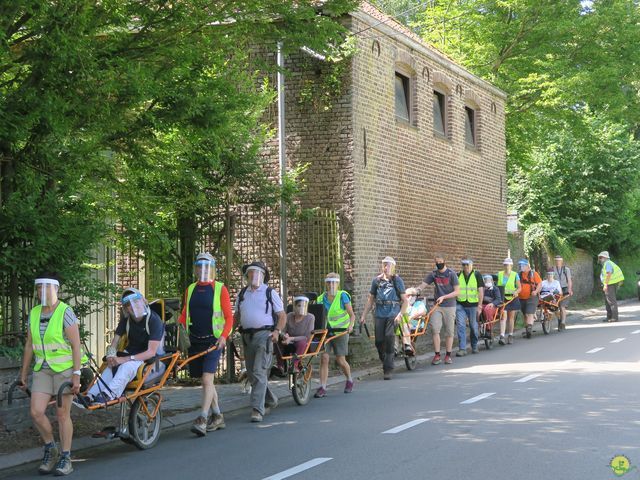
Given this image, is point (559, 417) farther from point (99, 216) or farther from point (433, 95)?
point (433, 95)

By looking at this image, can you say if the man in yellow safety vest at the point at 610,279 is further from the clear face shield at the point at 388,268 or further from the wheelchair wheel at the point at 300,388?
the wheelchair wheel at the point at 300,388

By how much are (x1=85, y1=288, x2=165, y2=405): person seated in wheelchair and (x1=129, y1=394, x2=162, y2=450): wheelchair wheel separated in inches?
10.3

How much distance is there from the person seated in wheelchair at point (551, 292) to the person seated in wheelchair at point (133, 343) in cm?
1662

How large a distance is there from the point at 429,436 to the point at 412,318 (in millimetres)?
8786

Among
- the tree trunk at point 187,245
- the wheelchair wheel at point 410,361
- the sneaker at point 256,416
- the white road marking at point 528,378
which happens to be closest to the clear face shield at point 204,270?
the sneaker at point 256,416

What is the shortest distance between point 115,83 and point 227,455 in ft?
12.6

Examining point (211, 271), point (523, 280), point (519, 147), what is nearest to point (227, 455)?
point (211, 271)

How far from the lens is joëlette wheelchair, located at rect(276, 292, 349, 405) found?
43.0ft

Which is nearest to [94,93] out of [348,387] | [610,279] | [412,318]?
[348,387]

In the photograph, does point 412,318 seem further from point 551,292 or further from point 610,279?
point 610,279

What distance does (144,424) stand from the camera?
9.98m

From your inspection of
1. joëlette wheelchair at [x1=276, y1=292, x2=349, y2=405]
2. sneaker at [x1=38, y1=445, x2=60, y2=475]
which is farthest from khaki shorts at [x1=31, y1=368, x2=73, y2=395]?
joëlette wheelchair at [x1=276, y1=292, x2=349, y2=405]

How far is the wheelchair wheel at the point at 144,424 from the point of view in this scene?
381 inches

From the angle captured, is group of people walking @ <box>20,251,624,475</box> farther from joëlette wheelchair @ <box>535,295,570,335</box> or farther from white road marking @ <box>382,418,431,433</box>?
joëlette wheelchair @ <box>535,295,570,335</box>
